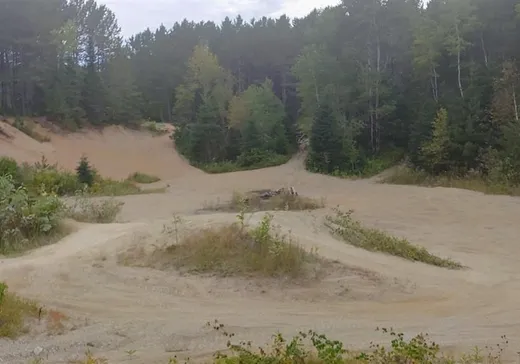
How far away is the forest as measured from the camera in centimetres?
2283

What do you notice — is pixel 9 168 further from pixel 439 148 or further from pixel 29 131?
pixel 439 148

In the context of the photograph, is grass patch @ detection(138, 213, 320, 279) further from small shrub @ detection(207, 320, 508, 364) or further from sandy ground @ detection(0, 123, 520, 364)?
small shrub @ detection(207, 320, 508, 364)

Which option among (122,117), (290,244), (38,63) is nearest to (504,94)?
(290,244)

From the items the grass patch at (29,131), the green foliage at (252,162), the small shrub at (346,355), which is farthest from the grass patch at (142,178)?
the small shrub at (346,355)

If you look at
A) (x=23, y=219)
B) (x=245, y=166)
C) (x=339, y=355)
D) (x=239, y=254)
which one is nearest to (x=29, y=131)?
(x=245, y=166)

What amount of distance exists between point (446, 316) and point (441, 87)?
75.5 ft

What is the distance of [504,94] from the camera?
22.1 m

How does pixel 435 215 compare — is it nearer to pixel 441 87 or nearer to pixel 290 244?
pixel 290 244

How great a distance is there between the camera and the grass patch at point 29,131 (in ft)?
103

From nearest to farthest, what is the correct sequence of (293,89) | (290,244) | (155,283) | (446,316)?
(446,316) → (155,283) → (290,244) → (293,89)

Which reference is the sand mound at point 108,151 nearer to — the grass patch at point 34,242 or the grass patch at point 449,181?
the grass patch at point 449,181

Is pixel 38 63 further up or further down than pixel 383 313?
further up

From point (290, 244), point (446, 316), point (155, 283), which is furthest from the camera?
point (290, 244)

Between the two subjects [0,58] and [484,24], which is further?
[0,58]
